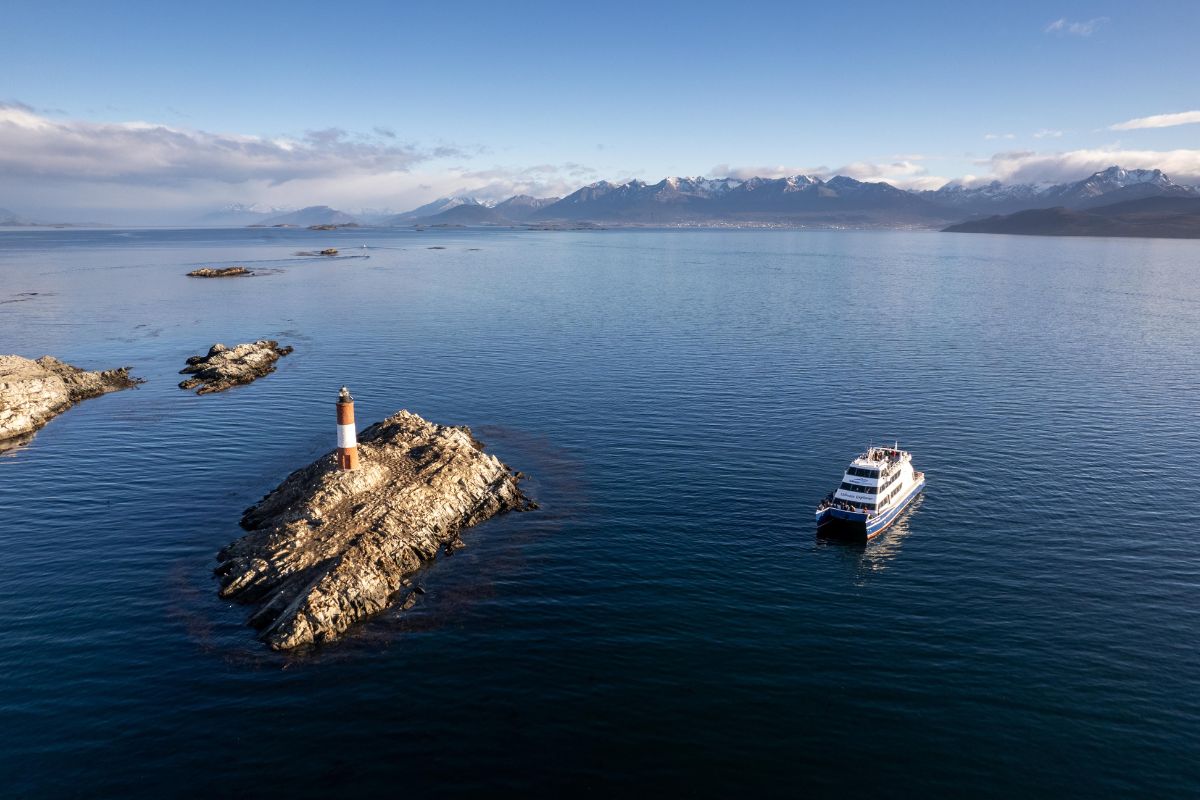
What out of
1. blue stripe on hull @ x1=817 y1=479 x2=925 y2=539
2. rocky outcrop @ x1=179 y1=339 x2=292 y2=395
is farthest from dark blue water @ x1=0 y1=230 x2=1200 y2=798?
rocky outcrop @ x1=179 y1=339 x2=292 y2=395

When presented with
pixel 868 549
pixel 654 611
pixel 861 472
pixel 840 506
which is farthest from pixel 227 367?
pixel 868 549

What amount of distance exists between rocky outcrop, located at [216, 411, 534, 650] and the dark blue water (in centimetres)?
191

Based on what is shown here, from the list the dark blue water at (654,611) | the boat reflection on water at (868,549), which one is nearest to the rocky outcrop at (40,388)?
the dark blue water at (654,611)

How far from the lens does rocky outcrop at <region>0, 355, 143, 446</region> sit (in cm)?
7611

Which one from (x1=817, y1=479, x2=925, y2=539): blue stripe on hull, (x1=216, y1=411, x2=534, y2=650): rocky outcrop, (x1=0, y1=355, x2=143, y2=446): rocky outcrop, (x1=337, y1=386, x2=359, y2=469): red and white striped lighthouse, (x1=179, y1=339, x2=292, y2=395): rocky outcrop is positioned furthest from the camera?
(x1=179, y1=339, x2=292, y2=395): rocky outcrop

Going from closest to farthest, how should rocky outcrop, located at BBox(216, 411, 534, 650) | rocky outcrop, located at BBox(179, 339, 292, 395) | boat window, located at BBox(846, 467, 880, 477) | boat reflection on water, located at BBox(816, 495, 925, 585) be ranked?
rocky outcrop, located at BBox(216, 411, 534, 650) < boat reflection on water, located at BBox(816, 495, 925, 585) < boat window, located at BBox(846, 467, 880, 477) < rocky outcrop, located at BBox(179, 339, 292, 395)

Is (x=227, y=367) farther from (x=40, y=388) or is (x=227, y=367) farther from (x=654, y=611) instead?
(x=654, y=611)

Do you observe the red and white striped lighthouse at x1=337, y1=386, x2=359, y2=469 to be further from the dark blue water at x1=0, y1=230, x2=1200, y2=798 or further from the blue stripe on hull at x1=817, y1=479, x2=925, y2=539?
the blue stripe on hull at x1=817, y1=479, x2=925, y2=539

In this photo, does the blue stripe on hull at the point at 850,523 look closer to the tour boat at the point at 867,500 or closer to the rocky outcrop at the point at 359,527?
the tour boat at the point at 867,500

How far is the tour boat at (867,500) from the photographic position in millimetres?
54281

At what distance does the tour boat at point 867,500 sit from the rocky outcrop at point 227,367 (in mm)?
79121

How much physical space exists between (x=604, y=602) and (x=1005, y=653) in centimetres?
2342

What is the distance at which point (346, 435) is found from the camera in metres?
53.9

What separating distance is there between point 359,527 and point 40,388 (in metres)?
61.1
